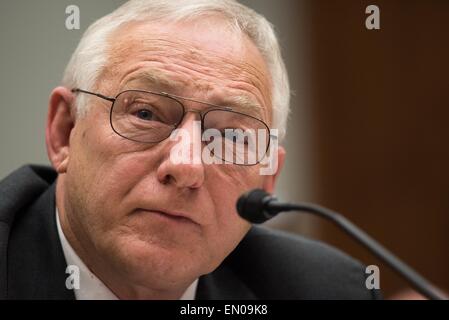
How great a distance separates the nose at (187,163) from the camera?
123 cm

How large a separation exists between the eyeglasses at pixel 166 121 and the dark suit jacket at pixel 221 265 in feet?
1.14

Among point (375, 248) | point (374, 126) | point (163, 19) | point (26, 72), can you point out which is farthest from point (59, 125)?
point (374, 126)

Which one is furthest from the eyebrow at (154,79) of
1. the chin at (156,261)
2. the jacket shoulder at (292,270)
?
the jacket shoulder at (292,270)

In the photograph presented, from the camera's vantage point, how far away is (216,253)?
54.4 inches

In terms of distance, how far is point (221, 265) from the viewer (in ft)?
5.79

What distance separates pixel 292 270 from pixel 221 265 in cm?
20

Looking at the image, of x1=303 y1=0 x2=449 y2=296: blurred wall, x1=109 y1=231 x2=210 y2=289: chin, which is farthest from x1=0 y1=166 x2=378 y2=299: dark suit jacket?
x1=303 y1=0 x2=449 y2=296: blurred wall

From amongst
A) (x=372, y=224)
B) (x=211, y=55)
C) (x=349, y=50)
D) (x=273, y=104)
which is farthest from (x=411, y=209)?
(x=211, y=55)

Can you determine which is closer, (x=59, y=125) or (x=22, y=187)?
(x=59, y=125)

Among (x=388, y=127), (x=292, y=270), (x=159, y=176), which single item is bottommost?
(x=292, y=270)

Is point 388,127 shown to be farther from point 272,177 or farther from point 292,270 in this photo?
point 272,177

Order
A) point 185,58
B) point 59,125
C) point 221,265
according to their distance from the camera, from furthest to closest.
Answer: point 221,265, point 59,125, point 185,58

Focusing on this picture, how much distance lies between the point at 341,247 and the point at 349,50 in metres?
1.02

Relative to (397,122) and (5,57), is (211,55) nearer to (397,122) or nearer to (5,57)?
(5,57)
